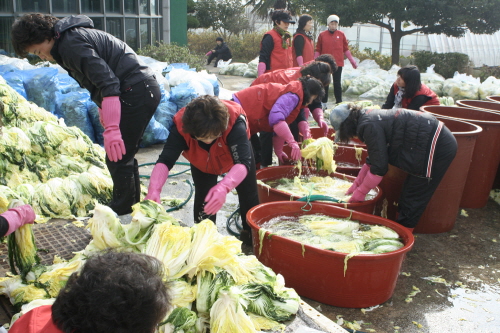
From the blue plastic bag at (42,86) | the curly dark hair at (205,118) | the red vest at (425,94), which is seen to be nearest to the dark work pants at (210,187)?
the curly dark hair at (205,118)

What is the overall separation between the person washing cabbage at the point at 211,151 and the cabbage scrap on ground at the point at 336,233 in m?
0.44

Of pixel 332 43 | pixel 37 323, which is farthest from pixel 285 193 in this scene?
pixel 332 43

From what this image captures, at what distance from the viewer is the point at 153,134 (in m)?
7.50

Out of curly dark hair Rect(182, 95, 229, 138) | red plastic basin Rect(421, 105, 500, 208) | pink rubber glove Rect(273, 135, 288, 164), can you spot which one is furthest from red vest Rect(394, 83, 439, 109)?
curly dark hair Rect(182, 95, 229, 138)

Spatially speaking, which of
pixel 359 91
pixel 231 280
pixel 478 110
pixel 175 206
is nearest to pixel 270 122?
pixel 175 206

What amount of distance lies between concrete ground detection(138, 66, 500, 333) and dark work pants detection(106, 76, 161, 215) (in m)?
0.84

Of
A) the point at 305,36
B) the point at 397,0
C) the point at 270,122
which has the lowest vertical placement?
the point at 270,122

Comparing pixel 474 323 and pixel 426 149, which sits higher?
pixel 426 149

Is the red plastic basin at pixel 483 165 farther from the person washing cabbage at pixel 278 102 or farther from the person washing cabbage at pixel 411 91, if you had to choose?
the person washing cabbage at pixel 278 102

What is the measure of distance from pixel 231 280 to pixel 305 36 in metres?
7.04

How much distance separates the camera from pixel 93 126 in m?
7.18

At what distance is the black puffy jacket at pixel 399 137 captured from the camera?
4215 millimetres

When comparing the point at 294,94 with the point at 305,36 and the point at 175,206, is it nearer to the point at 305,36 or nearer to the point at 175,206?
the point at 175,206

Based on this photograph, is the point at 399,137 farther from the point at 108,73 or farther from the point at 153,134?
the point at 153,134
